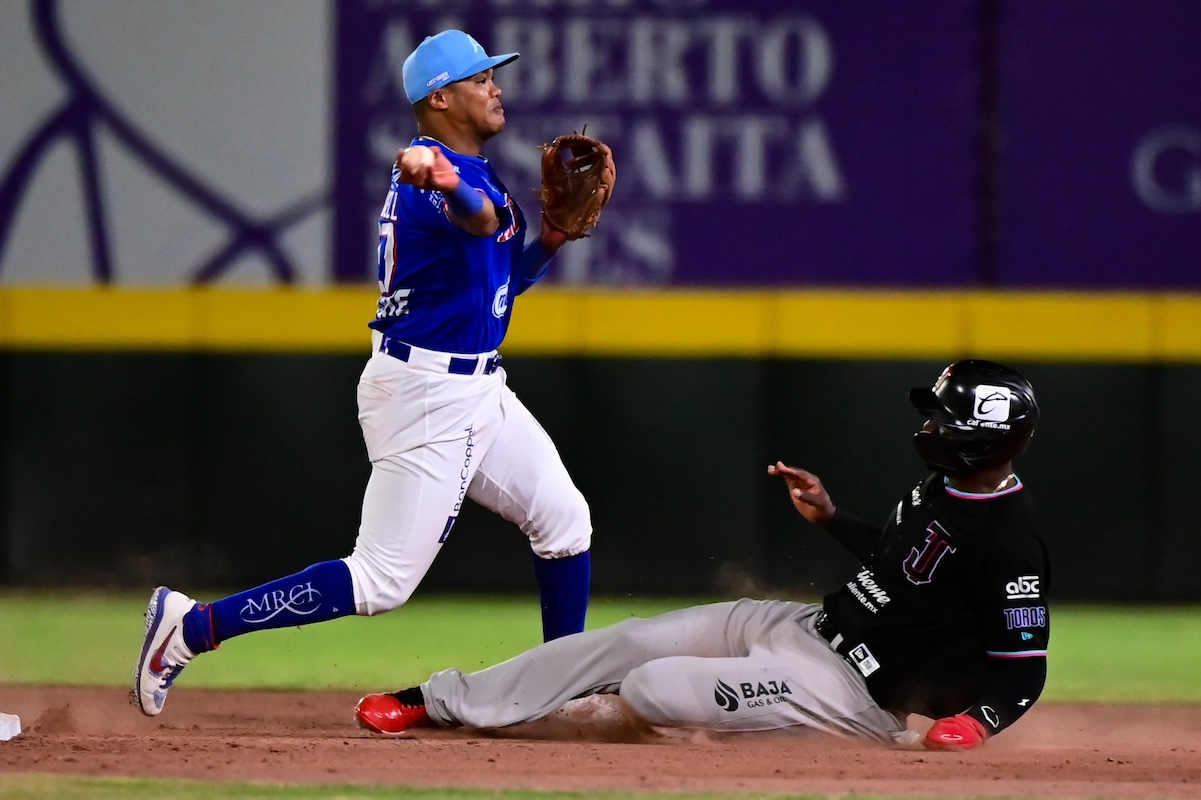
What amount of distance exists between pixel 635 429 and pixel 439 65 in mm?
2510

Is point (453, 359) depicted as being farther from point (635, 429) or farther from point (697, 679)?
point (635, 429)

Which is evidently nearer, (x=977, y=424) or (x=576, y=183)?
(x=977, y=424)

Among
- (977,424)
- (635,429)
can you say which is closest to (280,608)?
(977,424)

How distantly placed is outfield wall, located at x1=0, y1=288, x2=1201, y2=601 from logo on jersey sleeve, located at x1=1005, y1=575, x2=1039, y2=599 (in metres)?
2.74

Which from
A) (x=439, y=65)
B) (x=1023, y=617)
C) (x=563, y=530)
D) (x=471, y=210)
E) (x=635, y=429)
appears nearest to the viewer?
(x=1023, y=617)

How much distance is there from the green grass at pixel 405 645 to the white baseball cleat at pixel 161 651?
0.94 meters

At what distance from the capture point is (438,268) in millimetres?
3898

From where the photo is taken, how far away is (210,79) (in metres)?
7.24

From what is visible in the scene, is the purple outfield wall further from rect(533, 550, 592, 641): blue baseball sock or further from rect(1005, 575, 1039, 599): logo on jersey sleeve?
rect(1005, 575, 1039, 599): logo on jersey sleeve

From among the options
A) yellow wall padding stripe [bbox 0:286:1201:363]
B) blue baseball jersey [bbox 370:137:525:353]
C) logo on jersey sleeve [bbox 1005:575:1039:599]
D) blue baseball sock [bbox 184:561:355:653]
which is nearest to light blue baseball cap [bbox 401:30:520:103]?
blue baseball jersey [bbox 370:137:525:353]

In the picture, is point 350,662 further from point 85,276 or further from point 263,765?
point 85,276

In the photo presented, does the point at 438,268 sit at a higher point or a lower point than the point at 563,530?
higher

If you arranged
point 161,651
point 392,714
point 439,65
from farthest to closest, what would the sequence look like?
point 439,65 → point 392,714 → point 161,651

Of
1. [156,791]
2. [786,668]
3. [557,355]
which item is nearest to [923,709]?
[786,668]
